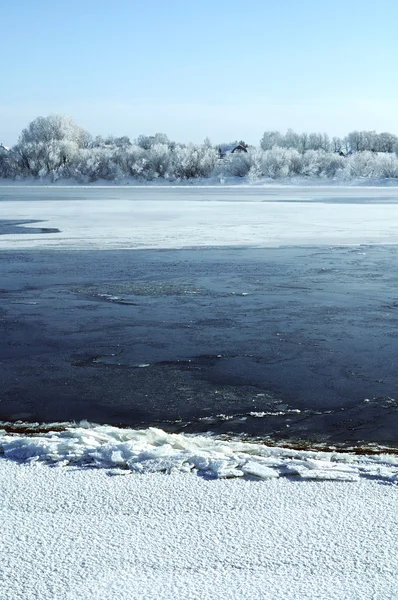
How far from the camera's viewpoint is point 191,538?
8.57 feet

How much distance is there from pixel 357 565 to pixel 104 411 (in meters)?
2.27

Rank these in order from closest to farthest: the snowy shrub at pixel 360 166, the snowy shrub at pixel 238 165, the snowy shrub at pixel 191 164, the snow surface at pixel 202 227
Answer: the snow surface at pixel 202 227
the snowy shrub at pixel 191 164
the snowy shrub at pixel 360 166
the snowy shrub at pixel 238 165

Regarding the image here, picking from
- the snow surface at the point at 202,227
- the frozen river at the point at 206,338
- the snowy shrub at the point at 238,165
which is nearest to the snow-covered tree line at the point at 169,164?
the snowy shrub at the point at 238,165

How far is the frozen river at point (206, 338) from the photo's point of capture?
441cm

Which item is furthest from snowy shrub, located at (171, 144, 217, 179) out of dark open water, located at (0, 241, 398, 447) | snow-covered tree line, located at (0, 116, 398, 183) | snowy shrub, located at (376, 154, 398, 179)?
dark open water, located at (0, 241, 398, 447)

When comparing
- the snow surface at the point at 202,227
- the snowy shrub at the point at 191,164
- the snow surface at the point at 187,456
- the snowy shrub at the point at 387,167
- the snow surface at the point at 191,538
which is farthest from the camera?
the snowy shrub at the point at 387,167

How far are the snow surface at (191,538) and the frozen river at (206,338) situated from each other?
0.98 m

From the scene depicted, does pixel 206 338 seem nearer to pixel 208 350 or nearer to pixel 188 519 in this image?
pixel 208 350

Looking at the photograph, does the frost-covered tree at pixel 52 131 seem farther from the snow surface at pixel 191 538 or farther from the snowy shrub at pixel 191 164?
the snow surface at pixel 191 538

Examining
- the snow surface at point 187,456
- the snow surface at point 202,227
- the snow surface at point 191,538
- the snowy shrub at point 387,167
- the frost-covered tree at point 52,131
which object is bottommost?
the snow surface at point 202,227

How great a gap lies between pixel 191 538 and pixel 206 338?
359cm

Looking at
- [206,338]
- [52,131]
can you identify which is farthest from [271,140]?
[206,338]

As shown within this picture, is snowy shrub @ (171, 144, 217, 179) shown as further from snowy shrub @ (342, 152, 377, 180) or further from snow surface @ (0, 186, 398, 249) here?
snow surface @ (0, 186, 398, 249)

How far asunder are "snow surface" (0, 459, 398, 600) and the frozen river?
3.21ft
